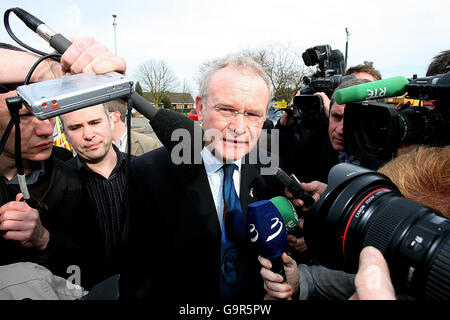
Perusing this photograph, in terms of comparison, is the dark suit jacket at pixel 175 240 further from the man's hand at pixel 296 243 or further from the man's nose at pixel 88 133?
the man's nose at pixel 88 133

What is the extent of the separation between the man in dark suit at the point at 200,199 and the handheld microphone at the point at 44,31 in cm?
67

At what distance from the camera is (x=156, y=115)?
0.95 metres

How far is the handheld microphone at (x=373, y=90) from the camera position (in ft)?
3.22

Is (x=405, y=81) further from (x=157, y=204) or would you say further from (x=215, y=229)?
(x=157, y=204)

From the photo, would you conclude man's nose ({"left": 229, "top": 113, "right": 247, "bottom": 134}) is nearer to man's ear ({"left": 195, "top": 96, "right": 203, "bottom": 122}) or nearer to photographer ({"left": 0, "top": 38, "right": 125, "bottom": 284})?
man's ear ({"left": 195, "top": 96, "right": 203, "bottom": 122})

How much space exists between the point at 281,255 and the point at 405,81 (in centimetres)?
84

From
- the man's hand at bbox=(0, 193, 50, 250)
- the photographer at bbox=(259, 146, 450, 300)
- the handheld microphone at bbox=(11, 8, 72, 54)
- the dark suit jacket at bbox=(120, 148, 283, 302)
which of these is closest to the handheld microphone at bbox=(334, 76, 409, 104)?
the photographer at bbox=(259, 146, 450, 300)

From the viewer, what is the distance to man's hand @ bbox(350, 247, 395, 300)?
523 mm

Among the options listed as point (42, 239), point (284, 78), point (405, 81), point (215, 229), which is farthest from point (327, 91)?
point (284, 78)

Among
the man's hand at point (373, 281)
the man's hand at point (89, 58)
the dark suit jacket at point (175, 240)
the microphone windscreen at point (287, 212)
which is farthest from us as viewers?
the dark suit jacket at point (175, 240)

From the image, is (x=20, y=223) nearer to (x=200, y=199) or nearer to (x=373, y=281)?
(x=200, y=199)

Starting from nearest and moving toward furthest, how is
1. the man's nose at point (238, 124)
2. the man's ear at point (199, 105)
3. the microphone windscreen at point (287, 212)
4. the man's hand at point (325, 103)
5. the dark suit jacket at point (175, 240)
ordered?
the microphone windscreen at point (287, 212)
the dark suit jacket at point (175, 240)
the man's nose at point (238, 124)
the man's ear at point (199, 105)
the man's hand at point (325, 103)

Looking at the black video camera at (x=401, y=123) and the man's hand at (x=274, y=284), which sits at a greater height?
the black video camera at (x=401, y=123)
